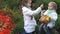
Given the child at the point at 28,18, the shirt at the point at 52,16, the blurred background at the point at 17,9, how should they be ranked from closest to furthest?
the child at the point at 28,18 < the shirt at the point at 52,16 < the blurred background at the point at 17,9

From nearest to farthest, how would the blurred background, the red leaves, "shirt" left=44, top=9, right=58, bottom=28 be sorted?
"shirt" left=44, top=9, right=58, bottom=28 → the red leaves → the blurred background

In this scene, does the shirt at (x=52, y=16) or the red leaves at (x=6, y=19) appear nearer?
the shirt at (x=52, y=16)

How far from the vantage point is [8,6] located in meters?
11.7

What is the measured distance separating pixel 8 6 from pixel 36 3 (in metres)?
0.96

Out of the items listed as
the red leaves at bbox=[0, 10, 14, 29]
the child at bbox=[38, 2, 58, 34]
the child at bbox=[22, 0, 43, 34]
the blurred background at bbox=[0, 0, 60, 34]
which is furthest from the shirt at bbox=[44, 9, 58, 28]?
the red leaves at bbox=[0, 10, 14, 29]

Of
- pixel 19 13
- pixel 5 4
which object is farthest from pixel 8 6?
pixel 19 13

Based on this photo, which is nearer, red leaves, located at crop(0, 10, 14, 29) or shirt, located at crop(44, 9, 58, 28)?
shirt, located at crop(44, 9, 58, 28)

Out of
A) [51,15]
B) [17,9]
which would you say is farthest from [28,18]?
[17,9]

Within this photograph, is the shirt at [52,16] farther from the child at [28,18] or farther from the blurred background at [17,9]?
the blurred background at [17,9]

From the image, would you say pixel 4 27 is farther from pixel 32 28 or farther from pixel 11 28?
pixel 32 28

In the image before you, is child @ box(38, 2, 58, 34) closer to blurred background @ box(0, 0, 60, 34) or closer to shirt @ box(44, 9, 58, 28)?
shirt @ box(44, 9, 58, 28)

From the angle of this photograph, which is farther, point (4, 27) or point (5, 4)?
point (5, 4)

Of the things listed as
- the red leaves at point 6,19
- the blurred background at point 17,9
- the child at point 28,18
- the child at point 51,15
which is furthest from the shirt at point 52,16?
the red leaves at point 6,19

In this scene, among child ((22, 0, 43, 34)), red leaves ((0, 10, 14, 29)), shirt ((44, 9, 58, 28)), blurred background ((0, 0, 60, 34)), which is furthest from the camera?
blurred background ((0, 0, 60, 34))
